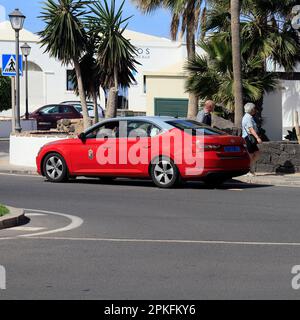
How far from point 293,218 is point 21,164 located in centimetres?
1209

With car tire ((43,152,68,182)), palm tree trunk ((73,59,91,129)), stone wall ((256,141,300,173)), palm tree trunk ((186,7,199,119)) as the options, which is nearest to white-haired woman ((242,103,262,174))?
stone wall ((256,141,300,173))

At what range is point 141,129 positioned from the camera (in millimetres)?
16641

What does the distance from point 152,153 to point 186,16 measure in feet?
36.7

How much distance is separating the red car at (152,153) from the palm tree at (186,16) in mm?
8240

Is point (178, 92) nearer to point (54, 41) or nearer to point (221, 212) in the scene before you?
point (54, 41)

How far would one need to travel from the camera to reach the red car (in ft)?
52.1

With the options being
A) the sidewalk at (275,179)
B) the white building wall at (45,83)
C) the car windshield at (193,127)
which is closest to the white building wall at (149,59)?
the white building wall at (45,83)

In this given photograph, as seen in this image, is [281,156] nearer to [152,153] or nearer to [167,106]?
[152,153]

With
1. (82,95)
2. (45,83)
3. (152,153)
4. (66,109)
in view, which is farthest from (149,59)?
A: (152,153)

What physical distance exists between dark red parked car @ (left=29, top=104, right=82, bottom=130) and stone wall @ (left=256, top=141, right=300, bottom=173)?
19.6 meters

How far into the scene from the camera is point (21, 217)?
1151 cm

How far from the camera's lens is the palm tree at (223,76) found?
22844 millimetres

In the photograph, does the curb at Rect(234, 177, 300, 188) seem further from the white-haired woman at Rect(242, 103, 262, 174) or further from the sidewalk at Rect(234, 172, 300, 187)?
the white-haired woman at Rect(242, 103, 262, 174)

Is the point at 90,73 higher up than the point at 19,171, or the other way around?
the point at 90,73
